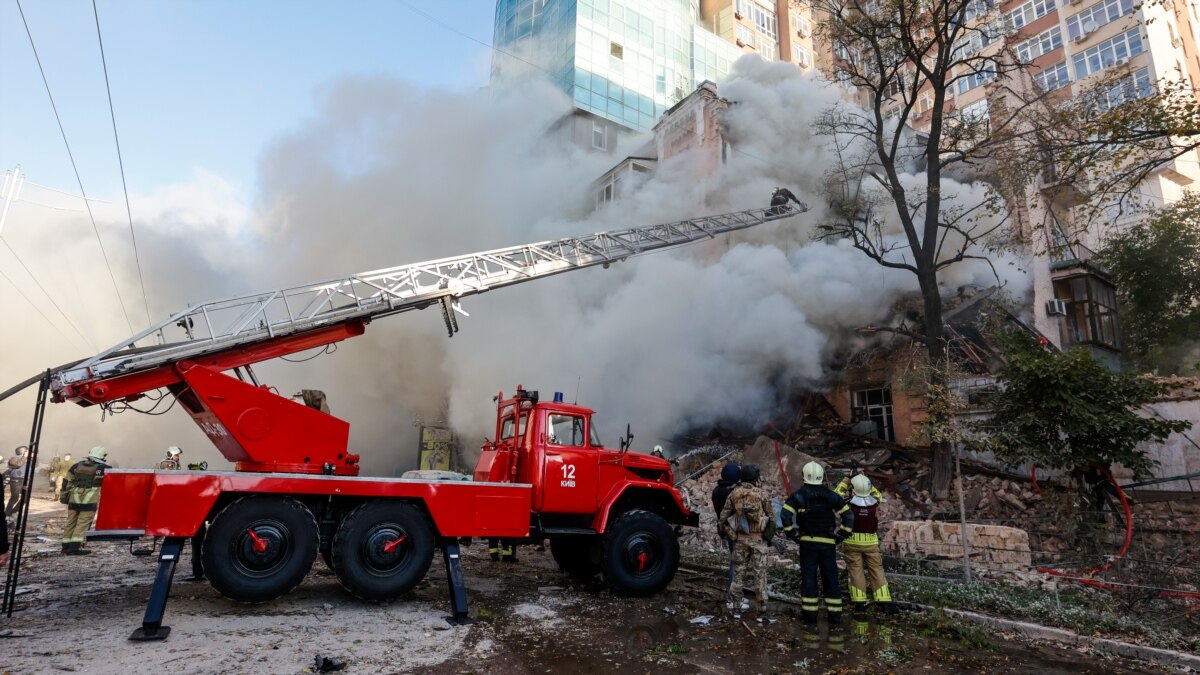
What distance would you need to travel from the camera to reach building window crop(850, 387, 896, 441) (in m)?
15.1

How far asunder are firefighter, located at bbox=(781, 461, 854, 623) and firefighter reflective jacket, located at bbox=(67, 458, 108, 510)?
372 inches

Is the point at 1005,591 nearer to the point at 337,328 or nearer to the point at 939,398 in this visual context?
the point at 939,398

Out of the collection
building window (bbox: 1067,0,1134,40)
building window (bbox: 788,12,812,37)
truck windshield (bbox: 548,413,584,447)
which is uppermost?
building window (bbox: 788,12,812,37)

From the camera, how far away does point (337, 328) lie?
25.4 ft

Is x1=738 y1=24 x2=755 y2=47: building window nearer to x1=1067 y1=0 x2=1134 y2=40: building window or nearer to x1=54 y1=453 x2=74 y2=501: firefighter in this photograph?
x1=1067 y1=0 x2=1134 y2=40: building window

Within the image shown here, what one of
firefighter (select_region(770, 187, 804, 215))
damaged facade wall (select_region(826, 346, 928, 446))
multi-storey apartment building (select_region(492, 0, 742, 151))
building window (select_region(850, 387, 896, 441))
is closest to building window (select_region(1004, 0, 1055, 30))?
multi-storey apartment building (select_region(492, 0, 742, 151))

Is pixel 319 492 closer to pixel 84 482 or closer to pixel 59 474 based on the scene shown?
pixel 84 482

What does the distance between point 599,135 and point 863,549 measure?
25.6m

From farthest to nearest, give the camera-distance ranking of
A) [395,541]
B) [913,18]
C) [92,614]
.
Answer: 1. [913,18]
2. [395,541]
3. [92,614]

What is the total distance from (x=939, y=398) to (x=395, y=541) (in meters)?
8.41

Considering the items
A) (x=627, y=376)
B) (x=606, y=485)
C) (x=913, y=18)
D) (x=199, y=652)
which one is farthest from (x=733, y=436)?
(x=199, y=652)

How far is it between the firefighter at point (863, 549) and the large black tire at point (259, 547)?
5534mm

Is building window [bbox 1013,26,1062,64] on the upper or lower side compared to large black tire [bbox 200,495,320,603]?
upper

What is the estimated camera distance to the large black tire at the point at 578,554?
768 centimetres
